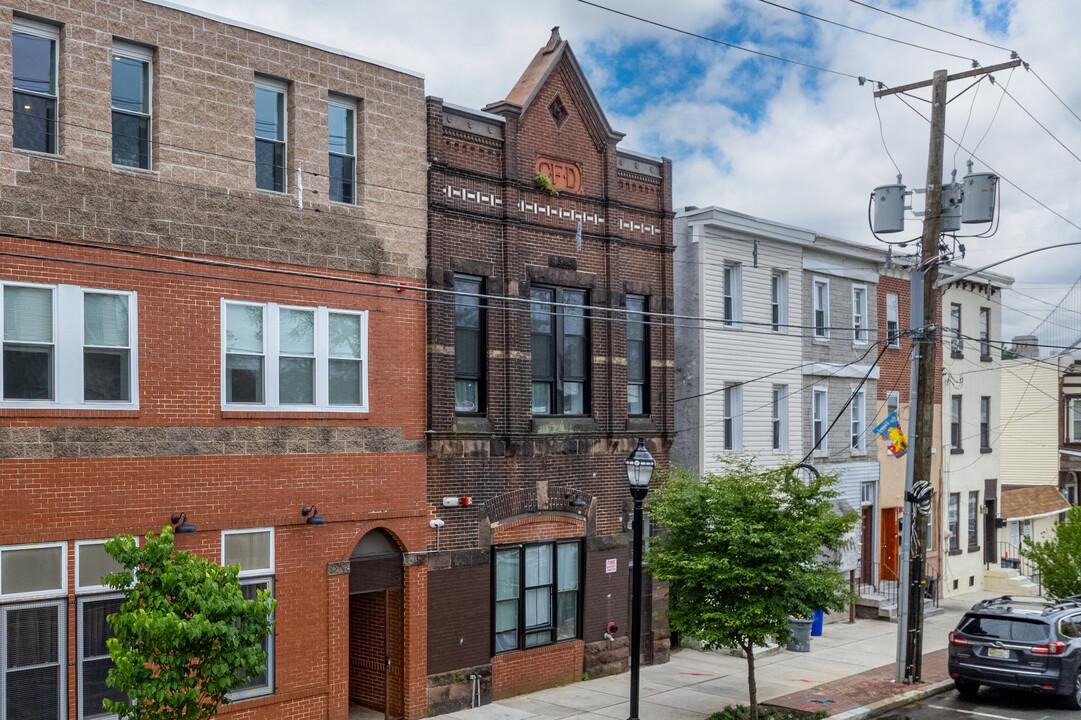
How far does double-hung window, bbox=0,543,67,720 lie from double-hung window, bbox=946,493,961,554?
27.1 m

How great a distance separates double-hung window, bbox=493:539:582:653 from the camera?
1925 centimetres

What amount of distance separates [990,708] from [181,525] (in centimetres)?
1383

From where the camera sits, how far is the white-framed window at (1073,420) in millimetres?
42719

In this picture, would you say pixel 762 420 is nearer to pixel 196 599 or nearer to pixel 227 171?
pixel 227 171

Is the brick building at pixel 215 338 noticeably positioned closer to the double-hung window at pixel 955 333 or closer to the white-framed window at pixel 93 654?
the white-framed window at pixel 93 654

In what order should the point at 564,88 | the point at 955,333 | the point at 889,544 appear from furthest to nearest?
the point at 955,333 → the point at 889,544 → the point at 564,88

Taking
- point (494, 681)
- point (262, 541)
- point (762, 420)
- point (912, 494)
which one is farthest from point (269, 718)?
point (762, 420)

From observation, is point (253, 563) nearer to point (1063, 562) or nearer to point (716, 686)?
point (716, 686)

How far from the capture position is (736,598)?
16516 mm

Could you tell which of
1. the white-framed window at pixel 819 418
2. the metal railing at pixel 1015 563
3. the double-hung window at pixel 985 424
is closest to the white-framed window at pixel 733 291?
the white-framed window at pixel 819 418

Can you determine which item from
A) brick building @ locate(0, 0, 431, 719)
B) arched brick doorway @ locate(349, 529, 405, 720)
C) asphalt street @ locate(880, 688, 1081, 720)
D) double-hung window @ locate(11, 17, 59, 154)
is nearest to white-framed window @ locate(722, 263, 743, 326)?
asphalt street @ locate(880, 688, 1081, 720)

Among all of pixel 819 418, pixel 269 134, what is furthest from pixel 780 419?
pixel 269 134

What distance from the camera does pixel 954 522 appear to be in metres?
33.7

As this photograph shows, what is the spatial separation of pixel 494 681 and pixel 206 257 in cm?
895
